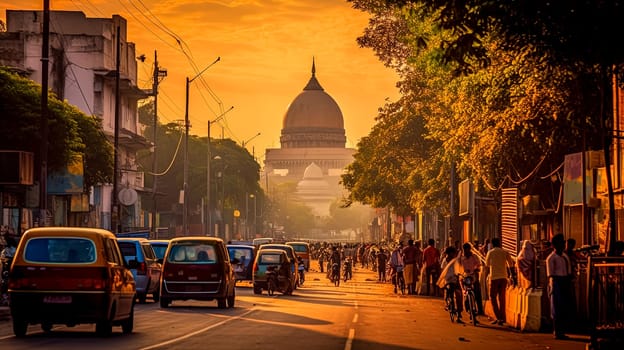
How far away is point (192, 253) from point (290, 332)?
30.8 ft

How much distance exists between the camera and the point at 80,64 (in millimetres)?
74625

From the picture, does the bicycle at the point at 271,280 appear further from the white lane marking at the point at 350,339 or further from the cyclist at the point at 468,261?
the white lane marking at the point at 350,339

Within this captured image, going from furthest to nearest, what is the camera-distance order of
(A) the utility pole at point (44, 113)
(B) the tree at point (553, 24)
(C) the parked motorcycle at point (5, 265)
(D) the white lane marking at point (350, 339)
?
(A) the utility pole at point (44, 113)
(C) the parked motorcycle at point (5, 265)
(D) the white lane marking at point (350, 339)
(B) the tree at point (553, 24)

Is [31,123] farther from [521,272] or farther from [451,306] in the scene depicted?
[521,272]

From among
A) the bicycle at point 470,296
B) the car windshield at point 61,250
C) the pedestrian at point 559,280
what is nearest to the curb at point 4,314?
the car windshield at point 61,250

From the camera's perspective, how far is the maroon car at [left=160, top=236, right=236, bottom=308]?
30.9 metres

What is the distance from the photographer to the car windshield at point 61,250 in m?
20.1

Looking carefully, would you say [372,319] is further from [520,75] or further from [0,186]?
[0,186]

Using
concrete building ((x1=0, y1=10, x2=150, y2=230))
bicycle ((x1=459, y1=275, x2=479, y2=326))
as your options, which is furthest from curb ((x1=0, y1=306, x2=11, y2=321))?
concrete building ((x1=0, y1=10, x2=150, y2=230))

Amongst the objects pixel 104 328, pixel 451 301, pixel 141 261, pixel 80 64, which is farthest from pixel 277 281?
pixel 80 64

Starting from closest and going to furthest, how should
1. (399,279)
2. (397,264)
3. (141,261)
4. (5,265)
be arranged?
1. (5,265)
2. (141,261)
3. (399,279)
4. (397,264)

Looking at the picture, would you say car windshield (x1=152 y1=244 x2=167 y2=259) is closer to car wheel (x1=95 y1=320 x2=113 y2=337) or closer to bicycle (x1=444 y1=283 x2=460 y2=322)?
bicycle (x1=444 y1=283 x2=460 y2=322)

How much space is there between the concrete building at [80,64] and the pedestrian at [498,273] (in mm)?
39552

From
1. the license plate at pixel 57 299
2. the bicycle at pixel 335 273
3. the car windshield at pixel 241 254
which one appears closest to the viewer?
the license plate at pixel 57 299
